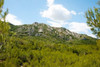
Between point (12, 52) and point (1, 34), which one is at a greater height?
point (1, 34)

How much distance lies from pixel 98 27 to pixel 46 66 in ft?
58.4

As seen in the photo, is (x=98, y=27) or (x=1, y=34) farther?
(x=98, y=27)

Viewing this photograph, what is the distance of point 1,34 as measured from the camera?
7.93 meters

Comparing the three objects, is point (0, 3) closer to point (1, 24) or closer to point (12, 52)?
point (1, 24)

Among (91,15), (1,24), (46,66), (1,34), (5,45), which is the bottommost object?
(46,66)

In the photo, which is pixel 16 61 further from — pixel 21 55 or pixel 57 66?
pixel 57 66

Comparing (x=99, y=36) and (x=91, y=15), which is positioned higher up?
(x=91, y=15)

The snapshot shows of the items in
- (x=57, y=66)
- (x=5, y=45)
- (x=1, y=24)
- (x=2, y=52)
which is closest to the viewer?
(x=57, y=66)

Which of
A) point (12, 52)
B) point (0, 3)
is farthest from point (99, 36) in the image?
point (0, 3)

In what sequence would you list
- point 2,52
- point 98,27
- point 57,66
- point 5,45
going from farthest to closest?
point 98,27, point 5,45, point 2,52, point 57,66

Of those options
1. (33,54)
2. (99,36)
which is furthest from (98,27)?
(33,54)

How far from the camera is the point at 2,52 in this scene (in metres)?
9.30

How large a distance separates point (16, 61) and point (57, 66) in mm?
3008

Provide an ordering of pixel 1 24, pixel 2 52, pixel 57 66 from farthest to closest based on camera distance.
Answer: pixel 2 52 → pixel 1 24 → pixel 57 66
